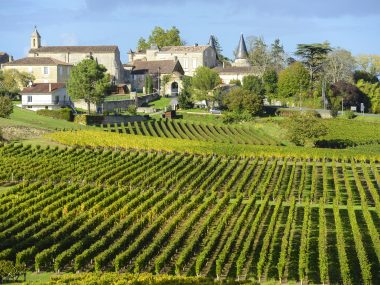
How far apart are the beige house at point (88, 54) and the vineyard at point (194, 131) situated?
2539cm

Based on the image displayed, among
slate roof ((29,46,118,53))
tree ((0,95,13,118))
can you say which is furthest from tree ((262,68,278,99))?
tree ((0,95,13,118))

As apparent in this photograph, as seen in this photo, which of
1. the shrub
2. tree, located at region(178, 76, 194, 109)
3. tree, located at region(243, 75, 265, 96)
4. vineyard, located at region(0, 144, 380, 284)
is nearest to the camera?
vineyard, located at region(0, 144, 380, 284)

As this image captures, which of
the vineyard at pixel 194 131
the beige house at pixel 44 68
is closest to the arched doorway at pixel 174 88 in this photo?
the beige house at pixel 44 68

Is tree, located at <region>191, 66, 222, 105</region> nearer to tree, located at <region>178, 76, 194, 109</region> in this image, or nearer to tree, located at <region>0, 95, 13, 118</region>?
tree, located at <region>178, 76, 194, 109</region>

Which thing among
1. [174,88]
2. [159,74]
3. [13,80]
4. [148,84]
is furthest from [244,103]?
[13,80]

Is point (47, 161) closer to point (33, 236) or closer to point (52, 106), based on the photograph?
point (33, 236)

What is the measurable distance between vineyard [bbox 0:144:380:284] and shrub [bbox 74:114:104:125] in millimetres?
17205

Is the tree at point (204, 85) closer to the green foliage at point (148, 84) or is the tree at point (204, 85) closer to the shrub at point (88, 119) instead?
the green foliage at point (148, 84)

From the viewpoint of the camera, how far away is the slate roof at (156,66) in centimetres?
10212

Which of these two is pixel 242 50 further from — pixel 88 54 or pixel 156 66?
pixel 88 54

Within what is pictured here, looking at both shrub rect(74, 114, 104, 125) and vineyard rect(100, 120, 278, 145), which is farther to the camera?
shrub rect(74, 114, 104, 125)

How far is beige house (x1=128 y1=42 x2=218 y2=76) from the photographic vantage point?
10925cm

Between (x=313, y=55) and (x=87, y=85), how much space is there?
115 feet

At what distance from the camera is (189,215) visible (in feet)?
121
